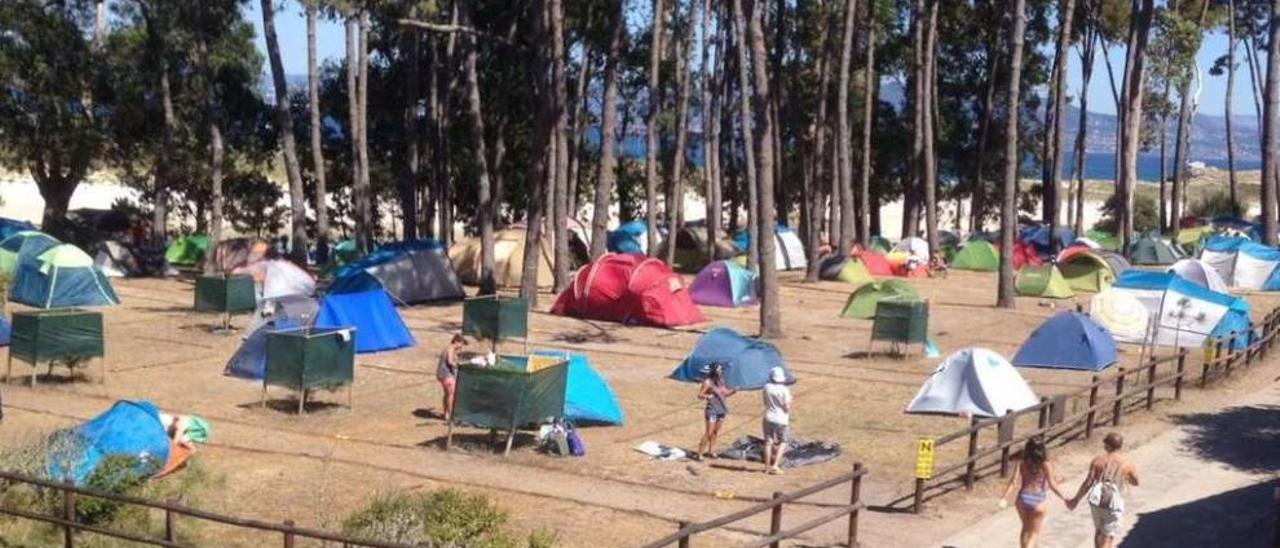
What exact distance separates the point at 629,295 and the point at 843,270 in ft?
45.1

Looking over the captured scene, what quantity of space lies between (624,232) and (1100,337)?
28.2 metres

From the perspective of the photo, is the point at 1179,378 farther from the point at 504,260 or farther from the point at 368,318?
the point at 504,260

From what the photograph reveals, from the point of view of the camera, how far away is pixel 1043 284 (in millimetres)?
36875

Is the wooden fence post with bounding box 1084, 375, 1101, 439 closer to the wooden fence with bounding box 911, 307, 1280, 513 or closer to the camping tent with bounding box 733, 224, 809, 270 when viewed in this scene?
the wooden fence with bounding box 911, 307, 1280, 513

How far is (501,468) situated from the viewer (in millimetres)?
15953

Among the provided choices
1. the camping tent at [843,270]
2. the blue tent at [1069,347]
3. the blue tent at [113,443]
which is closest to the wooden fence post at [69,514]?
the blue tent at [113,443]

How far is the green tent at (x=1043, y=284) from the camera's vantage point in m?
36.8

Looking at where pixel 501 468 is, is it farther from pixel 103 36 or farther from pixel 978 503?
pixel 103 36

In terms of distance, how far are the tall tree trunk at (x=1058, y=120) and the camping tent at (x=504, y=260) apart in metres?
15.1

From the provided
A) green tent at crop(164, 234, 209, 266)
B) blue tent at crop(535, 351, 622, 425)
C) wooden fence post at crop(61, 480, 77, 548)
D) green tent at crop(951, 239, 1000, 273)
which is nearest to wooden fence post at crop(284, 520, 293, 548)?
wooden fence post at crop(61, 480, 77, 548)

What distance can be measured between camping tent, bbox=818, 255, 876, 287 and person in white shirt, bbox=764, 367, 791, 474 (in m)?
25.4

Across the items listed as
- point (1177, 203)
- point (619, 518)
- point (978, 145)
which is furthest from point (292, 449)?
point (1177, 203)

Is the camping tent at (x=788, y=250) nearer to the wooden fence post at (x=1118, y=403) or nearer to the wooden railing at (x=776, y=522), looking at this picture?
the wooden fence post at (x=1118, y=403)

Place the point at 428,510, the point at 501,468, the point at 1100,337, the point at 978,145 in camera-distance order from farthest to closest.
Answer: the point at 978,145, the point at 1100,337, the point at 501,468, the point at 428,510
